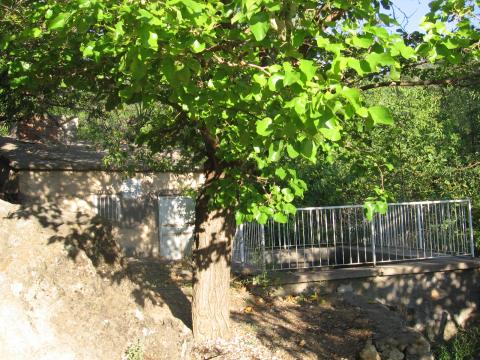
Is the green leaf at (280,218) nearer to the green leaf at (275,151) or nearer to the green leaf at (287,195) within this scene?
the green leaf at (287,195)

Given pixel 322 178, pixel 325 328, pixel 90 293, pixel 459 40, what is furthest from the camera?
pixel 322 178

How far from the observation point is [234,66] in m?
4.10

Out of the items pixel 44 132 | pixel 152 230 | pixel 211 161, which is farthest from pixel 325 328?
pixel 44 132

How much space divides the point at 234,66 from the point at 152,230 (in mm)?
11565

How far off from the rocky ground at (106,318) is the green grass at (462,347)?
149cm

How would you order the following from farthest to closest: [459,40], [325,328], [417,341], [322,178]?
[322,178] → [325,328] → [417,341] → [459,40]

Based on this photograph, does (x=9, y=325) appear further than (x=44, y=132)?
No

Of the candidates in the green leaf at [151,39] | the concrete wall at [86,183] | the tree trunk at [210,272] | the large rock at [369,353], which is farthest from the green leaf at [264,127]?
the concrete wall at [86,183]

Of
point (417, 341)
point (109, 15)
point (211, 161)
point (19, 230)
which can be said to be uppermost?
point (109, 15)

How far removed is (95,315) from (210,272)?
1466 millimetres

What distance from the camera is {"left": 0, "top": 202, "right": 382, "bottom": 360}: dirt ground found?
5.62m

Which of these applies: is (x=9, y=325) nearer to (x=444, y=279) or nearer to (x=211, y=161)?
(x=211, y=161)

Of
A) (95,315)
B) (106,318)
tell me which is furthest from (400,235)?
(95,315)

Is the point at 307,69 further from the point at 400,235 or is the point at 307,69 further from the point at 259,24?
the point at 400,235
